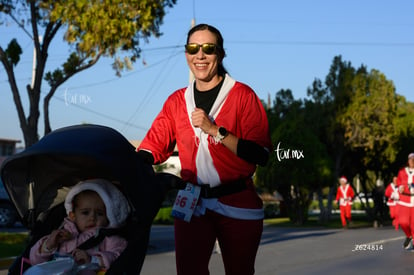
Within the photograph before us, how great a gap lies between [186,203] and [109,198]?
42cm

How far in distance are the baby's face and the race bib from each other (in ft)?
1.36

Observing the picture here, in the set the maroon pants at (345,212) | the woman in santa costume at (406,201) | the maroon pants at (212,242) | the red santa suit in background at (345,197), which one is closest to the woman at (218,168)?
the maroon pants at (212,242)

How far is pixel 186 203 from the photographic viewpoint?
4477mm

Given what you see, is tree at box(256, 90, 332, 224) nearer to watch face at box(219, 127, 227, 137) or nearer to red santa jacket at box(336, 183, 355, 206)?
red santa jacket at box(336, 183, 355, 206)

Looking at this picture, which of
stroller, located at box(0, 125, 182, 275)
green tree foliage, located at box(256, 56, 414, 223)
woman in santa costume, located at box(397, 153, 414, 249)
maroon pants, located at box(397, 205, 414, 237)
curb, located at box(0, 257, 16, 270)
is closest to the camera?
stroller, located at box(0, 125, 182, 275)

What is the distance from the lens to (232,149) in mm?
4395

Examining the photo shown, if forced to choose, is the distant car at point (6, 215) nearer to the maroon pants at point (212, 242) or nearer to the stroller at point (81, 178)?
the stroller at point (81, 178)

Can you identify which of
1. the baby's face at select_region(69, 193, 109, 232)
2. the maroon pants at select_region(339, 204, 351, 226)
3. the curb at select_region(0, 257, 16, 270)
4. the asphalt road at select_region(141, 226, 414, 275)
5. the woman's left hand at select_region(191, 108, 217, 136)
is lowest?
the maroon pants at select_region(339, 204, 351, 226)

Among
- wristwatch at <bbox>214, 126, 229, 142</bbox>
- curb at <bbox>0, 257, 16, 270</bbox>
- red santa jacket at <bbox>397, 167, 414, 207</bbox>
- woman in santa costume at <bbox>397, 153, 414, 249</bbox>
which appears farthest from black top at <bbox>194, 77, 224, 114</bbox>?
woman in santa costume at <bbox>397, 153, 414, 249</bbox>

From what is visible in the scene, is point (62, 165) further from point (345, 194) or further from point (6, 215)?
point (345, 194)

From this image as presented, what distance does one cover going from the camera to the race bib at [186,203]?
14.7 feet

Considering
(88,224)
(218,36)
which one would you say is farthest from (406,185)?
(88,224)

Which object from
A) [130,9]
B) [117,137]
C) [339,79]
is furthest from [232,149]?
[339,79]

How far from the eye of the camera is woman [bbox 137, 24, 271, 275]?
4531mm
